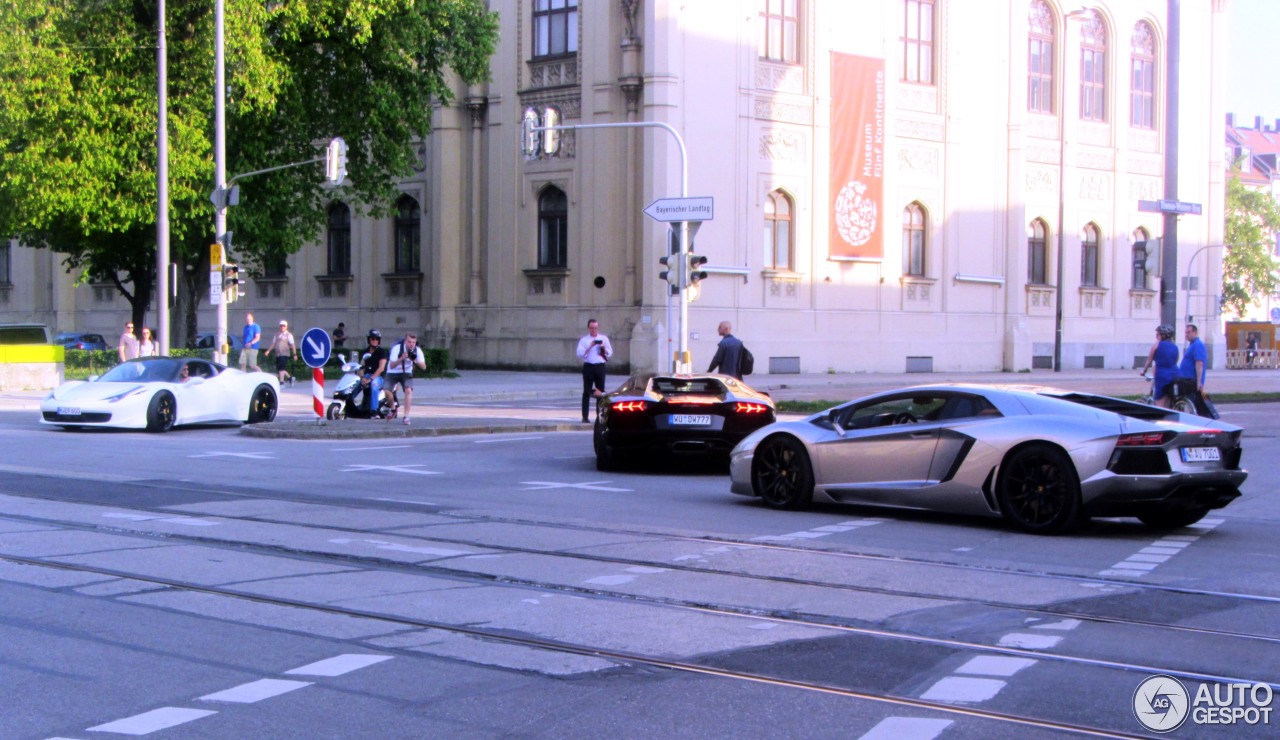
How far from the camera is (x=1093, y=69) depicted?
52438mm

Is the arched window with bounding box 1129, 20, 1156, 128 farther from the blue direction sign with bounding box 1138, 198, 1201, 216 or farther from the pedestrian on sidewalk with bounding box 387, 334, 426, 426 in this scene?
the pedestrian on sidewalk with bounding box 387, 334, 426, 426

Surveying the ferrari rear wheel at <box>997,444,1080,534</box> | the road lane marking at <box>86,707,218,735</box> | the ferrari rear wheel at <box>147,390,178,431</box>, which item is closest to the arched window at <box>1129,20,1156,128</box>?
the ferrari rear wheel at <box>147,390,178,431</box>

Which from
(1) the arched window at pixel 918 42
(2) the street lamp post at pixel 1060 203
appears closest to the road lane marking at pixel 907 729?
(1) the arched window at pixel 918 42

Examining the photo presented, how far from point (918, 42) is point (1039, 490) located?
38162 millimetres

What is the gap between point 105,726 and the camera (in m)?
5.46

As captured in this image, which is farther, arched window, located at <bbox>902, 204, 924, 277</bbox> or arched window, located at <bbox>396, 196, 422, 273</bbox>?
arched window, located at <bbox>396, 196, 422, 273</bbox>

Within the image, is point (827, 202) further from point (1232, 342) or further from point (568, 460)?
point (1232, 342)

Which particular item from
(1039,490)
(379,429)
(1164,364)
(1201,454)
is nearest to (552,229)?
(379,429)

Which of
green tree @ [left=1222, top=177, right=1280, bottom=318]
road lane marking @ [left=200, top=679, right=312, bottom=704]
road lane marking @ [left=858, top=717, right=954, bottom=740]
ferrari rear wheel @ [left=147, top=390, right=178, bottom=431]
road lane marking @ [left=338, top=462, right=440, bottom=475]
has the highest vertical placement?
green tree @ [left=1222, top=177, right=1280, bottom=318]

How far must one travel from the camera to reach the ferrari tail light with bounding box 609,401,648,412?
15.8m

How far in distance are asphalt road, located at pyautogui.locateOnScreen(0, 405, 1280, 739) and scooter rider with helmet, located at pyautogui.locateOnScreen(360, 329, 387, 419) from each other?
31.0ft

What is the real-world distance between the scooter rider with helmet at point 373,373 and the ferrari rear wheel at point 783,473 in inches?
456

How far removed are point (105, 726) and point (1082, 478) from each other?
24.8 ft

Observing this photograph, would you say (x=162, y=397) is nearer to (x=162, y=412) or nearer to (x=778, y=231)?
(x=162, y=412)
